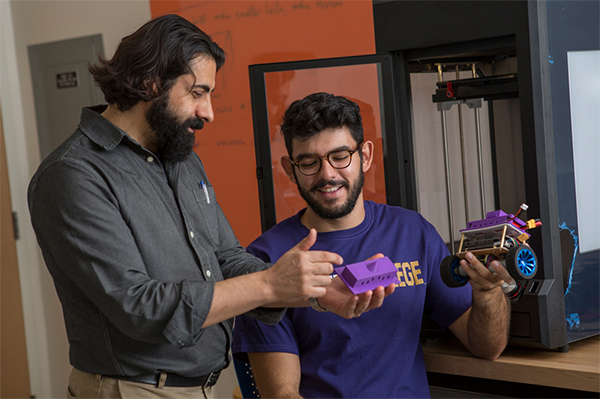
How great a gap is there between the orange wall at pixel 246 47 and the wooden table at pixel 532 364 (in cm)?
104

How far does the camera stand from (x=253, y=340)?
1479 millimetres

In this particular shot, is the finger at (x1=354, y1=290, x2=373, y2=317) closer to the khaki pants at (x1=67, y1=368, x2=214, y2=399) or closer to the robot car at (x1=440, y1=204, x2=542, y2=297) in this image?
the robot car at (x1=440, y1=204, x2=542, y2=297)

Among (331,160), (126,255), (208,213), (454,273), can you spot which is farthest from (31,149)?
(454,273)

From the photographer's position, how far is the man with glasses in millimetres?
1433

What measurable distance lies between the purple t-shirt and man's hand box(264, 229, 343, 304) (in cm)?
37

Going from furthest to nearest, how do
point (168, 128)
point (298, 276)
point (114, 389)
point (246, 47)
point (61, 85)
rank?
1. point (61, 85)
2. point (246, 47)
3. point (168, 128)
4. point (114, 389)
5. point (298, 276)

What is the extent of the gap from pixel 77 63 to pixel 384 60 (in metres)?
1.98

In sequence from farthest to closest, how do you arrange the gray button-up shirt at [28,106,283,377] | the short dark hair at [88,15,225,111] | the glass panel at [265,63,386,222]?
the glass panel at [265,63,386,222], the short dark hair at [88,15,225,111], the gray button-up shirt at [28,106,283,377]

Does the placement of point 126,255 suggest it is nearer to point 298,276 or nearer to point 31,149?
point 298,276

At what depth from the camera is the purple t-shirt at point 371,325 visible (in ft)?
4.70

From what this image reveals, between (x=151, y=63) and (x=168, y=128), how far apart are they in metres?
0.15

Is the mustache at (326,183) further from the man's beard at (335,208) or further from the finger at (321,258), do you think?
the finger at (321,258)

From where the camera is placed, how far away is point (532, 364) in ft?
4.81

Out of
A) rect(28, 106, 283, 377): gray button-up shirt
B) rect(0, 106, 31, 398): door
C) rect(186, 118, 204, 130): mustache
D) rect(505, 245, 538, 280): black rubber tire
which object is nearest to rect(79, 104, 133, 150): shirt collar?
rect(28, 106, 283, 377): gray button-up shirt
